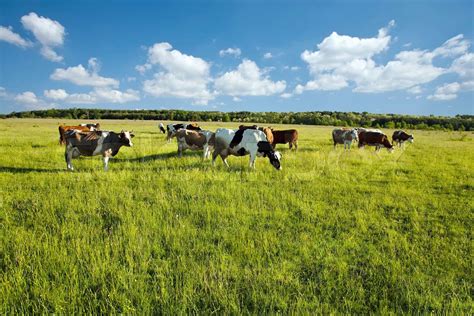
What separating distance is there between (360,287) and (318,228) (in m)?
1.86

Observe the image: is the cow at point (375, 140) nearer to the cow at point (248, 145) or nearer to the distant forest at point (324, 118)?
the cow at point (248, 145)

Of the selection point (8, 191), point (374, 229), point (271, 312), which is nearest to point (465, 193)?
point (374, 229)

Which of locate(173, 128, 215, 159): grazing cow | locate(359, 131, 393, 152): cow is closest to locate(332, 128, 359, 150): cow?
locate(359, 131, 393, 152): cow

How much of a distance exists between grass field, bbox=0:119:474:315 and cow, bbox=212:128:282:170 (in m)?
2.72

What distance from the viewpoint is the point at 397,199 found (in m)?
7.42

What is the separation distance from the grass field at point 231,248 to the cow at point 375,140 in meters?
12.1

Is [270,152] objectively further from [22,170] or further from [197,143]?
[22,170]

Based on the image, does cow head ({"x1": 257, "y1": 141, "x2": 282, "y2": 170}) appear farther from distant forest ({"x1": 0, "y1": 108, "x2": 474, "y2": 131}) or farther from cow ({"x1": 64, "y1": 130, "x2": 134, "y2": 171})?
distant forest ({"x1": 0, "y1": 108, "x2": 474, "y2": 131})

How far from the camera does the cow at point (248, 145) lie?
1109 centimetres

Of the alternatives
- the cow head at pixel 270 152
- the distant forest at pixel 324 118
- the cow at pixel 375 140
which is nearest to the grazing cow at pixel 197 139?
the cow head at pixel 270 152

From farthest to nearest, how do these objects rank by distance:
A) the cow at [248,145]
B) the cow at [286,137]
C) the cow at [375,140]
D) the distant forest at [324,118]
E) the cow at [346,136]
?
the distant forest at [324,118] → the cow at [346,136] → the cow at [375,140] → the cow at [286,137] → the cow at [248,145]

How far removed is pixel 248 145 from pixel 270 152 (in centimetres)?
101

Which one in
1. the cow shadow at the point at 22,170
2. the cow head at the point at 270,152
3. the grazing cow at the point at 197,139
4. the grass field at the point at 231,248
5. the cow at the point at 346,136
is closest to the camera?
the grass field at the point at 231,248

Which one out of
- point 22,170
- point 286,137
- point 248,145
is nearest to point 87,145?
point 22,170
